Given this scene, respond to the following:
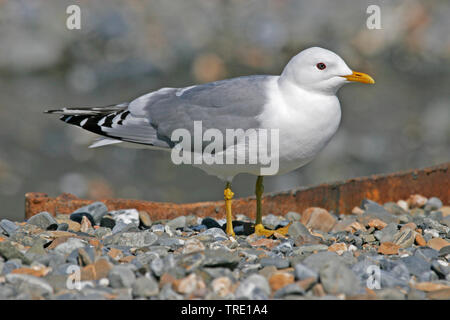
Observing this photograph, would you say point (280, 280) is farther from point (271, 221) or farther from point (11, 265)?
point (271, 221)

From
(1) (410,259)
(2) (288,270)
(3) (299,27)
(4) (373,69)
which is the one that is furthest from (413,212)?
(3) (299,27)

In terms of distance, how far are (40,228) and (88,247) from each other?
2.94 feet

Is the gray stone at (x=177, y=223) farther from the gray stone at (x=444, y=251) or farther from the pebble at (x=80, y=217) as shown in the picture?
the gray stone at (x=444, y=251)

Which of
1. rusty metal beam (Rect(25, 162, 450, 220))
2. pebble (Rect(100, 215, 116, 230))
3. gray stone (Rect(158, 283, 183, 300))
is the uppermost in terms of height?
rusty metal beam (Rect(25, 162, 450, 220))

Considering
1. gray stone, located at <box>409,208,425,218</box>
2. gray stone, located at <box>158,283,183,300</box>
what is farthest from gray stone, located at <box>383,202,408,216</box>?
gray stone, located at <box>158,283,183,300</box>

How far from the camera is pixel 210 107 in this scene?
4238 mm

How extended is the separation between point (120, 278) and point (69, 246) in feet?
1.89

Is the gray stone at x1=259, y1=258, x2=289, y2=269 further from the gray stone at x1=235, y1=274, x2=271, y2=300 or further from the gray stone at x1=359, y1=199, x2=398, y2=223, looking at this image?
the gray stone at x1=359, y1=199, x2=398, y2=223

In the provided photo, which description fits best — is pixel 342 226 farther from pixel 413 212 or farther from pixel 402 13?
pixel 402 13

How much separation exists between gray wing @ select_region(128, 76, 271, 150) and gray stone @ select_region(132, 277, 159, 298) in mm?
1383

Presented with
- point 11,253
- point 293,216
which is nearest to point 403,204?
point 293,216

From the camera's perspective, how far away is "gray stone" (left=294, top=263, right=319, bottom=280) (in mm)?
2949

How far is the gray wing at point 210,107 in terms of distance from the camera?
4066 millimetres

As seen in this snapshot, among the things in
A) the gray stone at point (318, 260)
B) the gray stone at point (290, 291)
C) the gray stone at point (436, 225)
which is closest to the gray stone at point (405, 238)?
the gray stone at point (436, 225)
